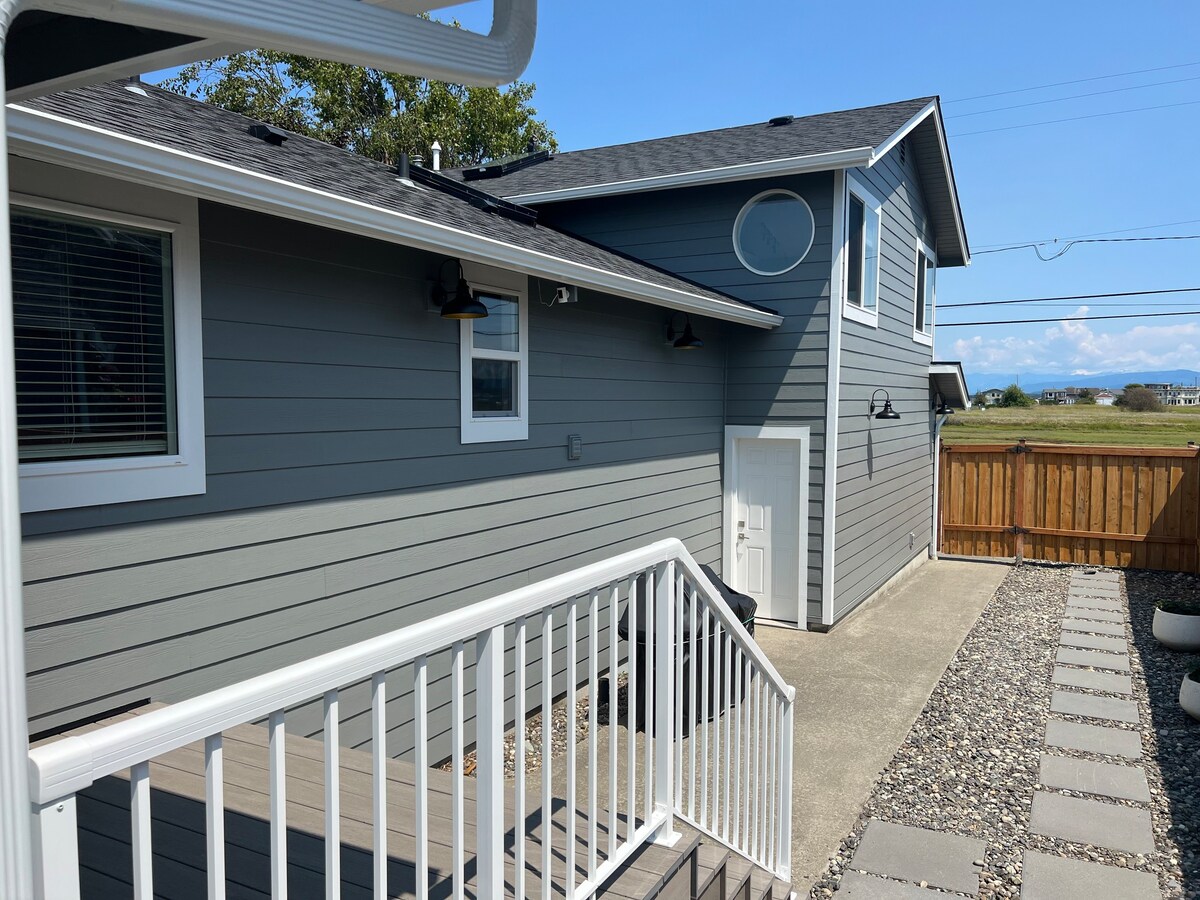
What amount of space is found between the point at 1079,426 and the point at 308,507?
30742 millimetres

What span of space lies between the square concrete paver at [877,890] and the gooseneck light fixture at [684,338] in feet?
14.4

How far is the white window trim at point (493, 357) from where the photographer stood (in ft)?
16.3

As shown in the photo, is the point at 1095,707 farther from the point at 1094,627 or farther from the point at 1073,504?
the point at 1073,504

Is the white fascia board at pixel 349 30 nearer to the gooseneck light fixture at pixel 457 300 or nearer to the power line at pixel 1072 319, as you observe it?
the gooseneck light fixture at pixel 457 300

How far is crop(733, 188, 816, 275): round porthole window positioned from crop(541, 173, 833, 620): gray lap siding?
63 millimetres

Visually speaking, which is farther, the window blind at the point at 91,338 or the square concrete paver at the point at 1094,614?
the square concrete paver at the point at 1094,614

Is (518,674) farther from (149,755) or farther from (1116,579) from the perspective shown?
(1116,579)

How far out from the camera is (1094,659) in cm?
741

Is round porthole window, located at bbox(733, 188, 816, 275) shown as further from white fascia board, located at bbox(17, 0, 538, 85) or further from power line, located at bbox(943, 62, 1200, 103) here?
power line, located at bbox(943, 62, 1200, 103)

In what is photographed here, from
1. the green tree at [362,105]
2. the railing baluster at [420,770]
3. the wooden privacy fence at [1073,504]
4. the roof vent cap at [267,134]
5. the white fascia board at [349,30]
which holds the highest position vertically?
the green tree at [362,105]

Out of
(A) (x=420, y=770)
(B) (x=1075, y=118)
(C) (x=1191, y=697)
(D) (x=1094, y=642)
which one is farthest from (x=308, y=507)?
(B) (x=1075, y=118)

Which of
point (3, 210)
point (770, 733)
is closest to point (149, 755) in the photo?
point (3, 210)

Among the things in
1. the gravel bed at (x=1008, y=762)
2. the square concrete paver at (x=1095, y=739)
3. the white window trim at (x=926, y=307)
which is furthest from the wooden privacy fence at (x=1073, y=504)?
the square concrete paver at (x=1095, y=739)

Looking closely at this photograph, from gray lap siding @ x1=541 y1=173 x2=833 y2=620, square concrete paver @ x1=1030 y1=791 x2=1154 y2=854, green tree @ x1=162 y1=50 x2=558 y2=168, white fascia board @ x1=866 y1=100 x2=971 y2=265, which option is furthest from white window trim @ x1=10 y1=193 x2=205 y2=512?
green tree @ x1=162 y1=50 x2=558 y2=168
